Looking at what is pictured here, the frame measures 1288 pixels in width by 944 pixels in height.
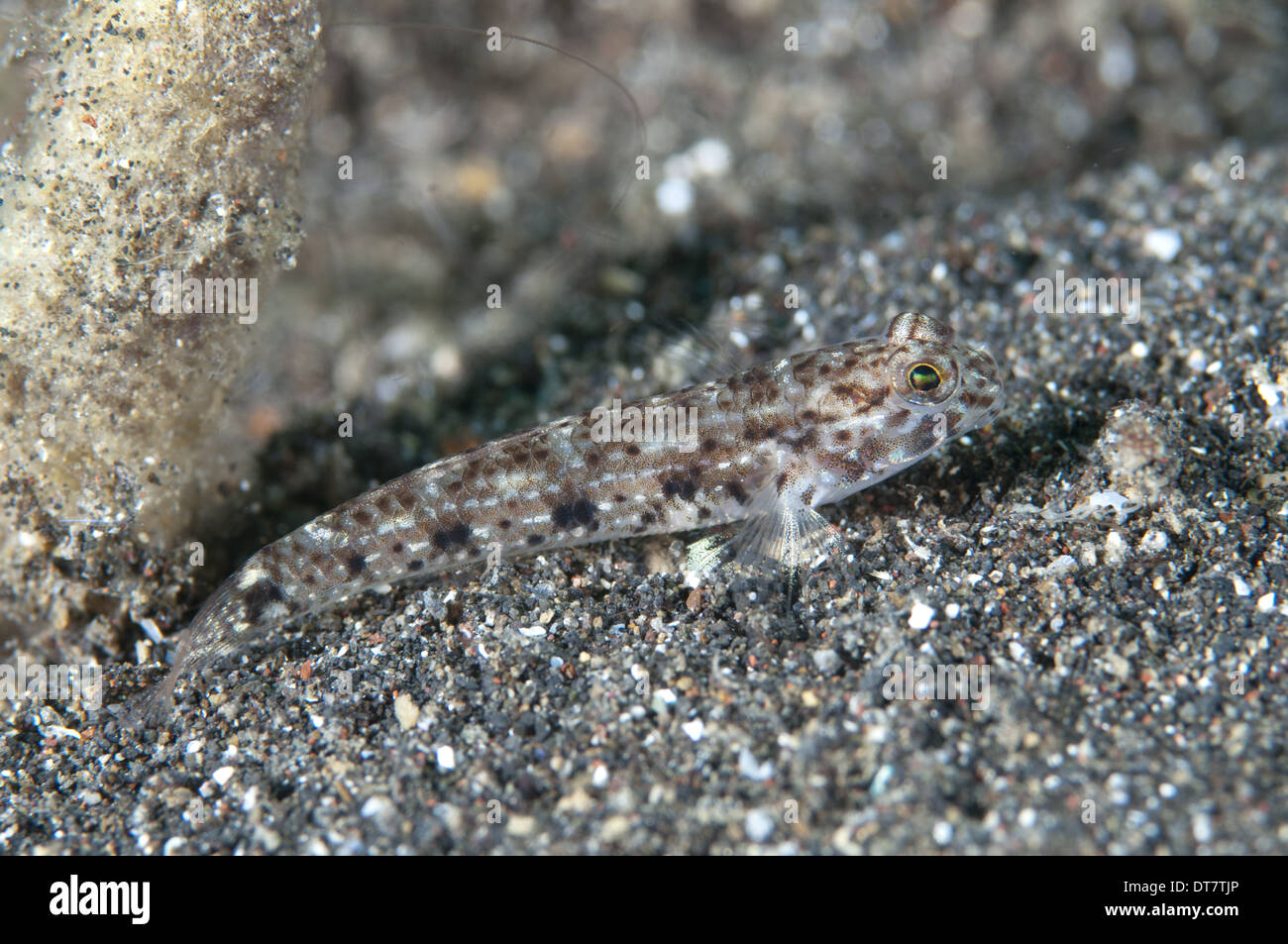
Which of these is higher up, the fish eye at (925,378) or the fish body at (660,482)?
the fish eye at (925,378)

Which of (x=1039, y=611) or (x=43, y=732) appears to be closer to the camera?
(x=1039, y=611)

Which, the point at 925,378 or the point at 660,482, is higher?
the point at 925,378

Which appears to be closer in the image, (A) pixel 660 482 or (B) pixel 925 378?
(B) pixel 925 378

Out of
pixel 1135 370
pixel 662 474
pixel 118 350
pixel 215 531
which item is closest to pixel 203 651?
pixel 215 531
